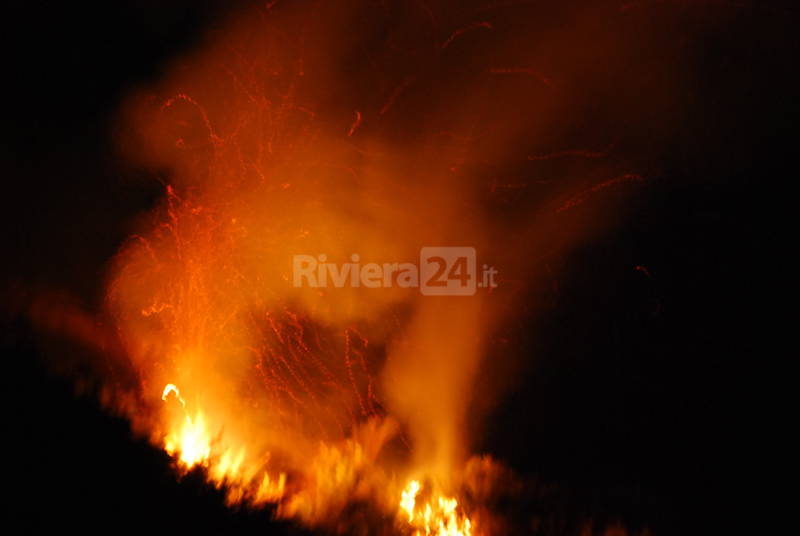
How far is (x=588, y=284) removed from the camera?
4473 millimetres

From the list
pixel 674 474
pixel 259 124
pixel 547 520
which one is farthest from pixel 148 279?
pixel 674 474

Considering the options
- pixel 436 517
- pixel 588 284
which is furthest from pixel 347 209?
pixel 436 517

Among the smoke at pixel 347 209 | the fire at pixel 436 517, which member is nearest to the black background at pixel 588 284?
the smoke at pixel 347 209

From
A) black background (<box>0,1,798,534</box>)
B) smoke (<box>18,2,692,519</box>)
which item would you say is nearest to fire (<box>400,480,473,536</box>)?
smoke (<box>18,2,692,519</box>)

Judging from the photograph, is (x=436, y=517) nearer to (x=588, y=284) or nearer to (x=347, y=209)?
(x=588, y=284)

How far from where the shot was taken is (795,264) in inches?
156

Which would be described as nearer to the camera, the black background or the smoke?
the black background

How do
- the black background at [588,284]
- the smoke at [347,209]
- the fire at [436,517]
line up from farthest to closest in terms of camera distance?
the smoke at [347,209] → the fire at [436,517] → the black background at [588,284]

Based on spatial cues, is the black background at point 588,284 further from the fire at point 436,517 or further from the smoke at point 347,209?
the fire at point 436,517

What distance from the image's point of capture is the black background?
350cm

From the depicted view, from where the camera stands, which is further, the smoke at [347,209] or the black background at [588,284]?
the smoke at [347,209]

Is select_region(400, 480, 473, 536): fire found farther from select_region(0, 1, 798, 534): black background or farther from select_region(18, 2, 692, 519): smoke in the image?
select_region(0, 1, 798, 534): black background

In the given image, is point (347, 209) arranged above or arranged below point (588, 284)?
above

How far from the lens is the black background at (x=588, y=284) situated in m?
3.50
